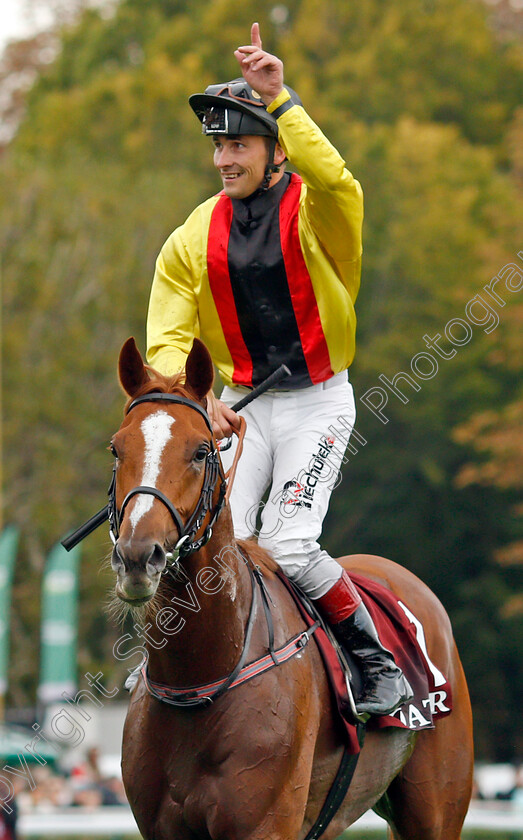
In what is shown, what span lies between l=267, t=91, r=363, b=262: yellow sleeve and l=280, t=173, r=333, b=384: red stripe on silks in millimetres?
119

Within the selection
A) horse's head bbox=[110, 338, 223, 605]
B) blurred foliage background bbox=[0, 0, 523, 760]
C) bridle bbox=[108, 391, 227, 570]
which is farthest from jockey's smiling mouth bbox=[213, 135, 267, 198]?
blurred foliage background bbox=[0, 0, 523, 760]

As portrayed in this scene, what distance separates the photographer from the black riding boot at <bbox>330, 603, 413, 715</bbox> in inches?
217

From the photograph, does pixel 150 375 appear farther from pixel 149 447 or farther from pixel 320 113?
pixel 320 113

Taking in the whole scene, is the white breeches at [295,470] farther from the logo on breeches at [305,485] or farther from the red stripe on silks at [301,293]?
the red stripe on silks at [301,293]

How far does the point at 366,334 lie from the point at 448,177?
3.98 m

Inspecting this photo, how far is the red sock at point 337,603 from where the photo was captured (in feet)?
18.1

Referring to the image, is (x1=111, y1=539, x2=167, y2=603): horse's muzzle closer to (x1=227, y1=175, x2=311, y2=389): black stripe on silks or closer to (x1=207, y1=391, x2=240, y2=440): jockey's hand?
(x1=207, y1=391, x2=240, y2=440): jockey's hand

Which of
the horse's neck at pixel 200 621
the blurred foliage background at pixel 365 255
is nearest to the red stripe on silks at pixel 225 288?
the horse's neck at pixel 200 621

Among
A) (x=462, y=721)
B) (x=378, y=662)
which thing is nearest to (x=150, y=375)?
(x=378, y=662)

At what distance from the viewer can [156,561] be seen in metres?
4.14

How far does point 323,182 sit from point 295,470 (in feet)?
3.83

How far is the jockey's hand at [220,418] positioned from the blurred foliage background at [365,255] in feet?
63.3

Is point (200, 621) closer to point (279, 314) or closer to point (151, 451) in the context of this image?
point (151, 451)

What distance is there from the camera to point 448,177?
30.8 meters
